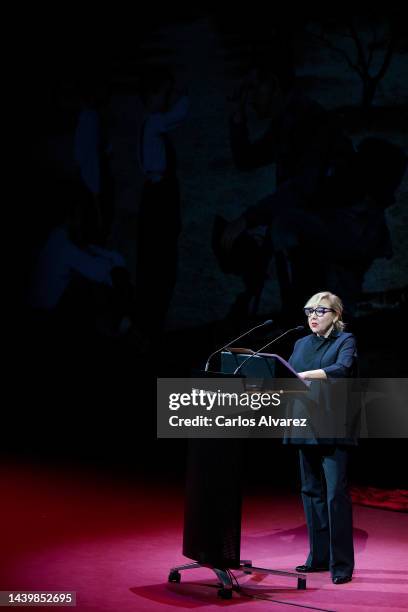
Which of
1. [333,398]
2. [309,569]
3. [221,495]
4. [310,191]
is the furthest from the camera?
[310,191]

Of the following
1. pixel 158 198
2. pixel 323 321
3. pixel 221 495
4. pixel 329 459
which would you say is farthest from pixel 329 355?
pixel 158 198

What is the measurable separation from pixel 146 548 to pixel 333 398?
5.07 feet

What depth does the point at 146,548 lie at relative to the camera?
5.49 metres

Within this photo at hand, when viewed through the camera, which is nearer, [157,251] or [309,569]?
[309,569]

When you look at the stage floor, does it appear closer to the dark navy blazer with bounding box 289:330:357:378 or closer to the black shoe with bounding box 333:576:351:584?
the black shoe with bounding box 333:576:351:584

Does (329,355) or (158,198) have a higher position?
(158,198)

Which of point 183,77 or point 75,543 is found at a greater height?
point 183,77

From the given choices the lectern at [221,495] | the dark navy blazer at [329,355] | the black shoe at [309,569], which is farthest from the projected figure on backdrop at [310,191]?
the lectern at [221,495]

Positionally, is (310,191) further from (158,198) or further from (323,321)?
(323,321)

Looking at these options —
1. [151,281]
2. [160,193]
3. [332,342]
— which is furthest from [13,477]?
[332,342]

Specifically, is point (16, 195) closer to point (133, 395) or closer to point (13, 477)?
point (133, 395)

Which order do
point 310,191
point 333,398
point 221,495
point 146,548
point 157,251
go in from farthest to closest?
point 157,251, point 310,191, point 146,548, point 333,398, point 221,495

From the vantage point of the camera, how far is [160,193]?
30.7ft

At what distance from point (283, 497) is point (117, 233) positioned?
3443 mm
